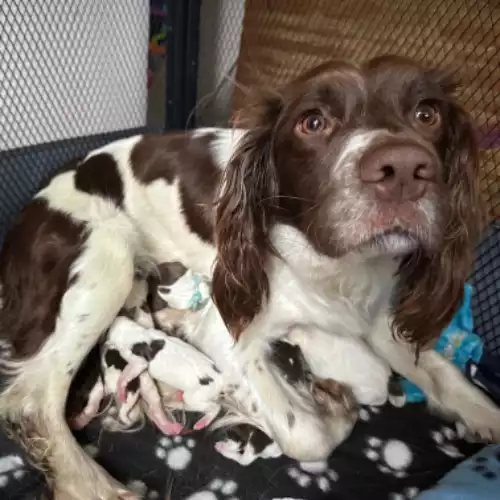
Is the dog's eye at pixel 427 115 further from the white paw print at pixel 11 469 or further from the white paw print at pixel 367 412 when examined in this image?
the white paw print at pixel 11 469

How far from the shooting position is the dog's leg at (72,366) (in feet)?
5.63

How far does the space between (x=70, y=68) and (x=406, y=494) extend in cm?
244

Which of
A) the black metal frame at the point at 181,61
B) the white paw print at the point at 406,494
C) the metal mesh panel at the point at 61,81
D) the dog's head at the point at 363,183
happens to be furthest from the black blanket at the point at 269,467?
the black metal frame at the point at 181,61

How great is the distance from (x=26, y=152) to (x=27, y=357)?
128cm

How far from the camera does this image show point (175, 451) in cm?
190

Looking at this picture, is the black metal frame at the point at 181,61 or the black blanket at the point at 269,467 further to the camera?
the black metal frame at the point at 181,61

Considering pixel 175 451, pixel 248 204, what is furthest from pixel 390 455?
pixel 248 204

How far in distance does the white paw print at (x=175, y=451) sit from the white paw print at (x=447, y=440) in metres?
0.78

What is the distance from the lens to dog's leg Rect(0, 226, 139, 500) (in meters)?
1.72

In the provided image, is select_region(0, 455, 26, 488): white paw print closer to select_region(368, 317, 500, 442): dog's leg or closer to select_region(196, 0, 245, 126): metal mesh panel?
select_region(368, 317, 500, 442): dog's leg

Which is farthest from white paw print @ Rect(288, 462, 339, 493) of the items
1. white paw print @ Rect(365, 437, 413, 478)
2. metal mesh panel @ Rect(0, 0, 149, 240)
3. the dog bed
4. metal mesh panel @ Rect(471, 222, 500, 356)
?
metal mesh panel @ Rect(0, 0, 149, 240)

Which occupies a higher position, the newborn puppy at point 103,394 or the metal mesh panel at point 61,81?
the metal mesh panel at point 61,81

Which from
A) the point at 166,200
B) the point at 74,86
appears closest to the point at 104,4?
the point at 74,86

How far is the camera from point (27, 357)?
194 cm
